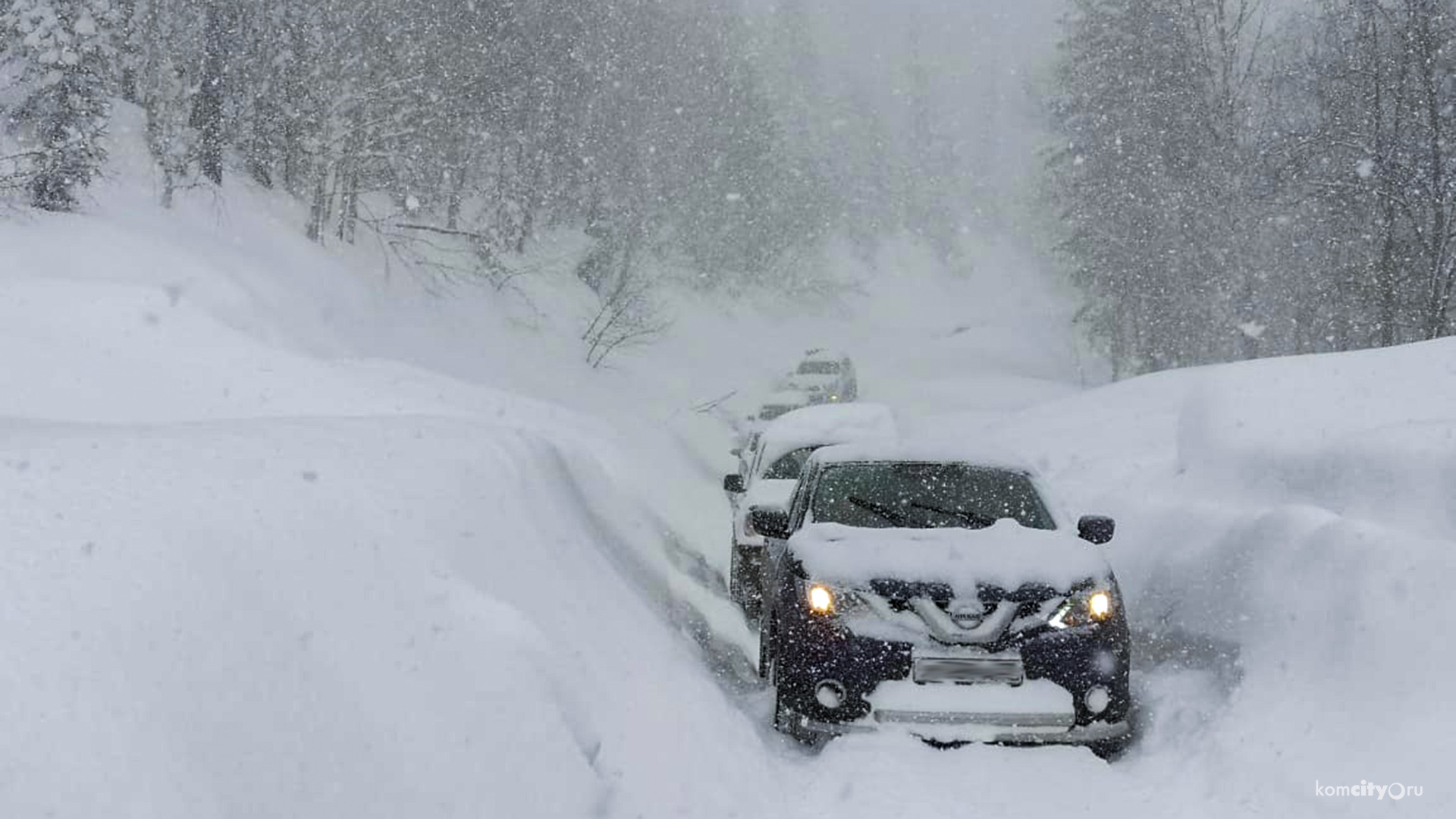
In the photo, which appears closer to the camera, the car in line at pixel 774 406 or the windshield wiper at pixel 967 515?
the windshield wiper at pixel 967 515

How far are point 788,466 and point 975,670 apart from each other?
19.9 ft

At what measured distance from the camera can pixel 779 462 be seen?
11867mm

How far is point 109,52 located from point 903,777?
17.8 meters

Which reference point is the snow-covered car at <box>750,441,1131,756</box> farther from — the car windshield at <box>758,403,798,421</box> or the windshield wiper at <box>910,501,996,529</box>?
the car windshield at <box>758,403,798,421</box>

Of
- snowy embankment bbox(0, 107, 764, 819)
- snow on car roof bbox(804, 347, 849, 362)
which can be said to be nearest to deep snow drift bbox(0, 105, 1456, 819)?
snowy embankment bbox(0, 107, 764, 819)

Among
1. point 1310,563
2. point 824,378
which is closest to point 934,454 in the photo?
point 1310,563

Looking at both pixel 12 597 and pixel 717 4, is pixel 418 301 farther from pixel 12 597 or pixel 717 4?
pixel 717 4

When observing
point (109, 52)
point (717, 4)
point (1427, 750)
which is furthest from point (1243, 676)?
point (717, 4)

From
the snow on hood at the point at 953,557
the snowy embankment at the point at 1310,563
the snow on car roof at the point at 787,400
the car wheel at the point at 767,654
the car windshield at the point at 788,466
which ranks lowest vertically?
the snow on car roof at the point at 787,400

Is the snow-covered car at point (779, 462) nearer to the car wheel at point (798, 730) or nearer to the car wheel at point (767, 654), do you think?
the car wheel at point (767, 654)

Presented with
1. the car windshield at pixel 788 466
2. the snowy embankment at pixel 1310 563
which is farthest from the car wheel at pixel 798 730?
the car windshield at pixel 788 466

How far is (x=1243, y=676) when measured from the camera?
21.5ft

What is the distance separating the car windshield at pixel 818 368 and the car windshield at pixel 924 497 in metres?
25.9

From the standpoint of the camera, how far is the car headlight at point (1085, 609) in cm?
596
